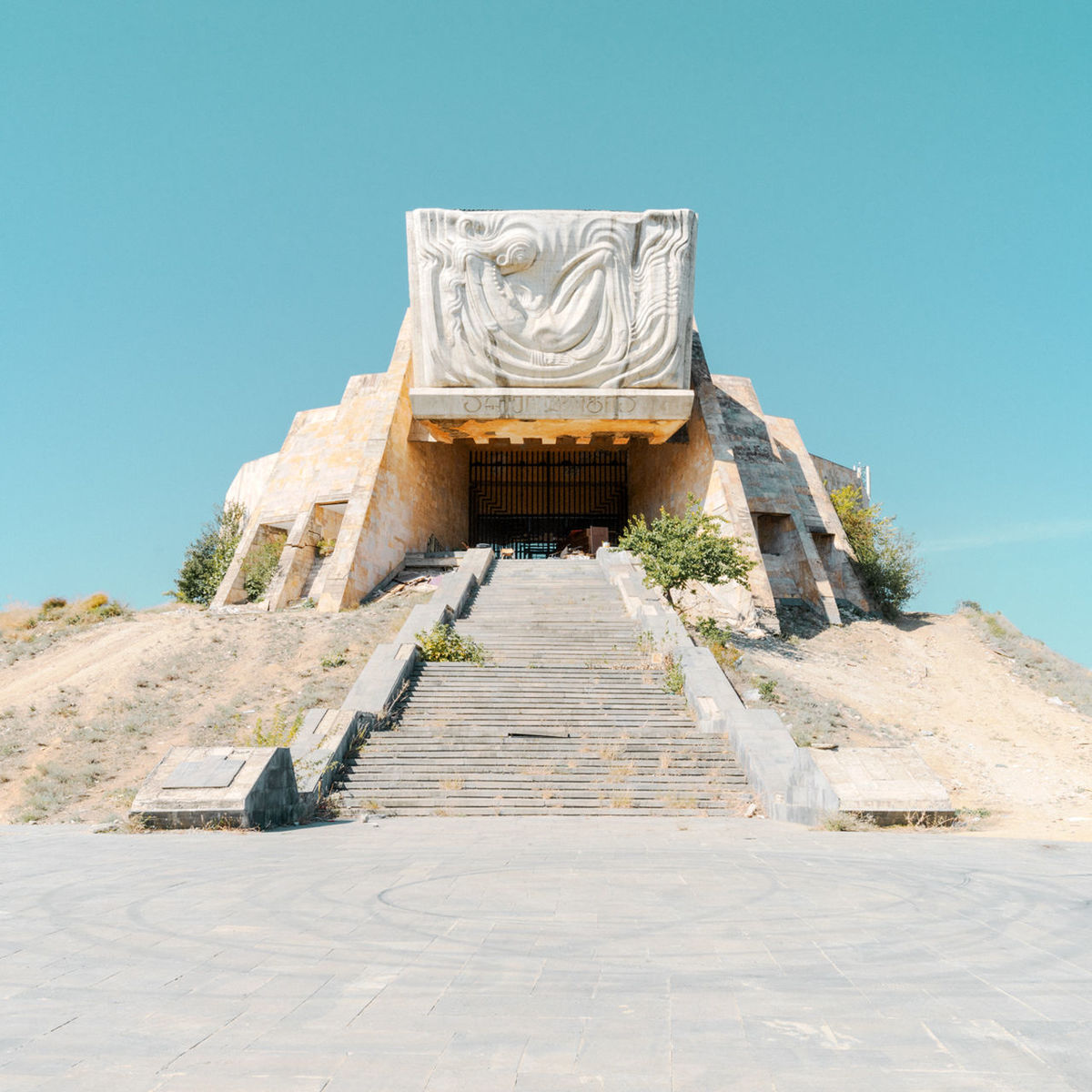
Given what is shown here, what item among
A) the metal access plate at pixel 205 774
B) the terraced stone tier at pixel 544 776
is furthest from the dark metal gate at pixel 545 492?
the metal access plate at pixel 205 774

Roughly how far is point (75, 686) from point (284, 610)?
5260 millimetres

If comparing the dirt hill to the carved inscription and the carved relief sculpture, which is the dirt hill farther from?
the carved relief sculpture

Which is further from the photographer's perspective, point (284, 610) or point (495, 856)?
point (284, 610)

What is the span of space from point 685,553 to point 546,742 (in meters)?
6.77

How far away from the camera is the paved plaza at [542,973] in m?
2.18

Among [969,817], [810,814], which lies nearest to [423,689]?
[810,814]

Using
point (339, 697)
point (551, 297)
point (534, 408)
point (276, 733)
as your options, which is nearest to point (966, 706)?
point (534, 408)

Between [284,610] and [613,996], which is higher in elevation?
[284,610]

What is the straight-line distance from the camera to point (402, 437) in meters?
20.4

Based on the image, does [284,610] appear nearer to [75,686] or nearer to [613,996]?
[75,686]

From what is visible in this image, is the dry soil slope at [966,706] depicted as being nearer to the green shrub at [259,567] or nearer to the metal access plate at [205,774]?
the metal access plate at [205,774]

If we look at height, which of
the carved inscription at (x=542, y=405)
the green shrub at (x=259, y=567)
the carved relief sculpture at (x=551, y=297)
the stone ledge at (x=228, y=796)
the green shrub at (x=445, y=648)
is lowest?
the stone ledge at (x=228, y=796)

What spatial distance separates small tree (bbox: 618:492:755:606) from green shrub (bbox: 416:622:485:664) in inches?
172

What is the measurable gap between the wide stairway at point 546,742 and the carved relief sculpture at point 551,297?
7280 mm
